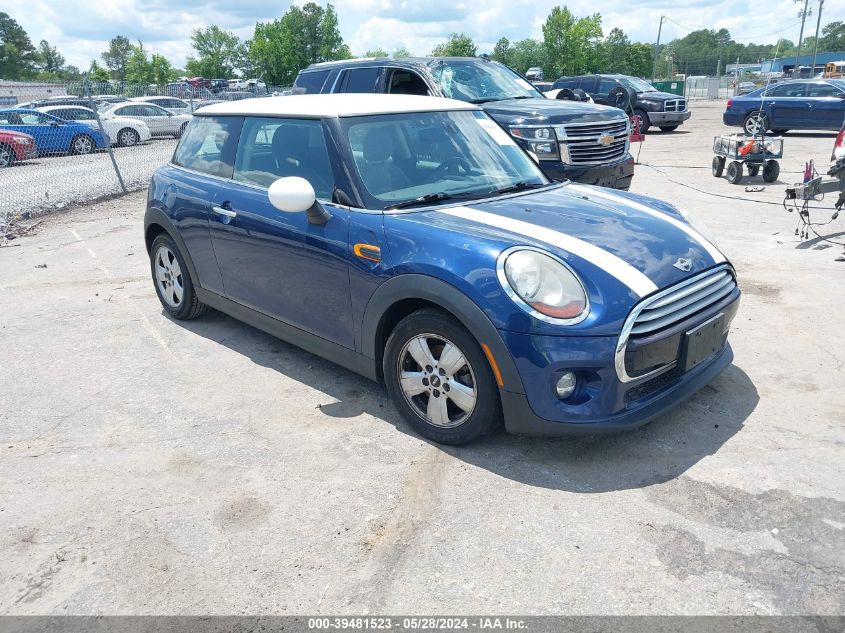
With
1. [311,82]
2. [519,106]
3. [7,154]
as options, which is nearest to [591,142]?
[519,106]

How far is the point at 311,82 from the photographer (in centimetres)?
932

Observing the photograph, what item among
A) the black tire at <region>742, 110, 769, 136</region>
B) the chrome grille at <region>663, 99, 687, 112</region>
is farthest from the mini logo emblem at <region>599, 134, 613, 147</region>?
the chrome grille at <region>663, 99, 687, 112</region>

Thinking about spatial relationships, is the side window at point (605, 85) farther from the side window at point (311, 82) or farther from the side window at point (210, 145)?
the side window at point (210, 145)

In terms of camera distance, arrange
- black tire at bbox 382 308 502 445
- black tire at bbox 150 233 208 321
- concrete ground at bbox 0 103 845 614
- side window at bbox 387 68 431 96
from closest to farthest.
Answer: concrete ground at bbox 0 103 845 614 → black tire at bbox 382 308 502 445 → black tire at bbox 150 233 208 321 → side window at bbox 387 68 431 96

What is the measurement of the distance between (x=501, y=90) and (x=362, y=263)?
607 cm

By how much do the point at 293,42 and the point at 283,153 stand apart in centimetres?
8600

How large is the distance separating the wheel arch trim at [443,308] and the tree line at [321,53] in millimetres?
61180

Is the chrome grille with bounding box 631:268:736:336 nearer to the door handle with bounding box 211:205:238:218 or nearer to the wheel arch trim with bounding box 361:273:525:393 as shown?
the wheel arch trim with bounding box 361:273:525:393

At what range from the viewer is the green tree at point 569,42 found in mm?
72375

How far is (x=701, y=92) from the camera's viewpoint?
56.9 m

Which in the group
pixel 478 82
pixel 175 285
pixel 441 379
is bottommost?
pixel 175 285

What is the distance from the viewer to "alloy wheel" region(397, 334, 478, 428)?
332 centimetres

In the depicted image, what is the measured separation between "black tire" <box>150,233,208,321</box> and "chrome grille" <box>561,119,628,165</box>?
4.39 metres

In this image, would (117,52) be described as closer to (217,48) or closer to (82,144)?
(217,48)
